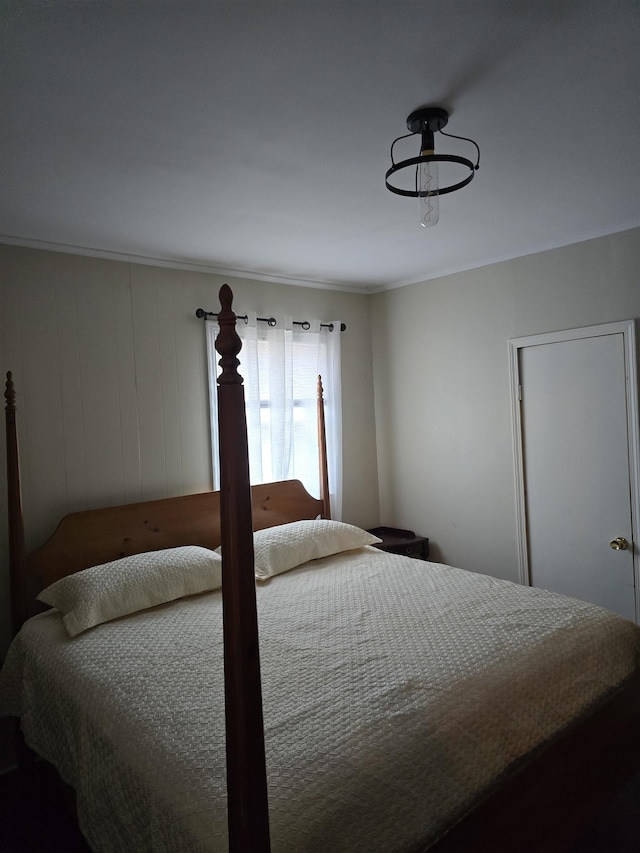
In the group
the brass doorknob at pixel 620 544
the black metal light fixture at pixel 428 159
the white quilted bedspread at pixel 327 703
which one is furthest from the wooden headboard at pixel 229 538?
the brass doorknob at pixel 620 544

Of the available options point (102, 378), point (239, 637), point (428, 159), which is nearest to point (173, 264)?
point (102, 378)

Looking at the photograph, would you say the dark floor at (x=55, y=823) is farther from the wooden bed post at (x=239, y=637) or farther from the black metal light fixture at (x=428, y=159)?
the black metal light fixture at (x=428, y=159)

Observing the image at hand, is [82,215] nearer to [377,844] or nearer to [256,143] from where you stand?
[256,143]

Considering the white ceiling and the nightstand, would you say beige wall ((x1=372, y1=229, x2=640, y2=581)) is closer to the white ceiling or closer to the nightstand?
the nightstand

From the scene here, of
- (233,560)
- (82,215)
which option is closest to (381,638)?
(233,560)

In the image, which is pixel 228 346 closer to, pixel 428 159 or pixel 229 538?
pixel 229 538

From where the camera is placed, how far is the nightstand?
368 cm

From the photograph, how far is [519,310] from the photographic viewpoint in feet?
10.9

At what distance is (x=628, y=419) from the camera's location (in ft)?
9.49

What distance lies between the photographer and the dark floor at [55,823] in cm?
201

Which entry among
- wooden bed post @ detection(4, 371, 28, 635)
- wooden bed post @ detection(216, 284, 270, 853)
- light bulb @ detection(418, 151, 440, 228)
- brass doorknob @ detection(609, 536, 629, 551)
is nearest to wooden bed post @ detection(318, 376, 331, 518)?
brass doorknob @ detection(609, 536, 629, 551)

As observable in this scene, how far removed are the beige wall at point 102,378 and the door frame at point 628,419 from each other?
64.6 inches

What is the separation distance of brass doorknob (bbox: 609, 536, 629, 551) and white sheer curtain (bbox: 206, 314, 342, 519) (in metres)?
1.66

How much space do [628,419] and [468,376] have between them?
1005 mm
